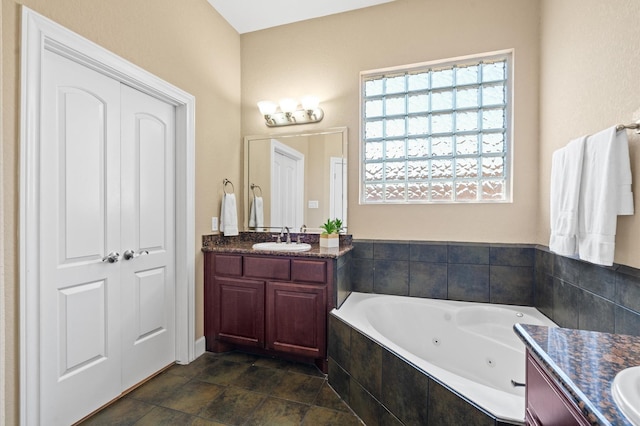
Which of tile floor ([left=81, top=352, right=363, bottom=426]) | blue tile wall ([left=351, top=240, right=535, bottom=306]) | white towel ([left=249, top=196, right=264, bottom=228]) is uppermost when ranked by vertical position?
white towel ([left=249, top=196, right=264, bottom=228])

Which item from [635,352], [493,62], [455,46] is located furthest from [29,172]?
[493,62]

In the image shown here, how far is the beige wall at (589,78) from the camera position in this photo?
1.25 metres

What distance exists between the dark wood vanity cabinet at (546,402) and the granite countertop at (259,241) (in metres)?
1.33

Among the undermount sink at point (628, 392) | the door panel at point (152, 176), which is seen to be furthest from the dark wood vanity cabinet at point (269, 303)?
the undermount sink at point (628, 392)

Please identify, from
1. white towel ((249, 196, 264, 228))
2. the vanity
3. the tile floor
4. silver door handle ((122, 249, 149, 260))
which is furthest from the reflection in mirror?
the tile floor

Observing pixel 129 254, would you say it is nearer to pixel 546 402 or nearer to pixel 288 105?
pixel 288 105

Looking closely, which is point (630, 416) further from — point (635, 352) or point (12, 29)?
point (12, 29)

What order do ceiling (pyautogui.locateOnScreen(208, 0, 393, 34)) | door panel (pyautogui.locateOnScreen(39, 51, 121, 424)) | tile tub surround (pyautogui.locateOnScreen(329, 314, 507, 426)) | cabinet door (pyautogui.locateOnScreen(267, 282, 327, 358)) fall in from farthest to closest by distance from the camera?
ceiling (pyautogui.locateOnScreen(208, 0, 393, 34))
cabinet door (pyautogui.locateOnScreen(267, 282, 327, 358))
door panel (pyautogui.locateOnScreen(39, 51, 121, 424))
tile tub surround (pyautogui.locateOnScreen(329, 314, 507, 426))

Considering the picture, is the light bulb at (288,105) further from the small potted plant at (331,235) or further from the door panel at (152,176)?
the small potted plant at (331,235)

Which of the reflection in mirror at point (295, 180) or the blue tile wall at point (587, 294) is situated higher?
the reflection in mirror at point (295, 180)

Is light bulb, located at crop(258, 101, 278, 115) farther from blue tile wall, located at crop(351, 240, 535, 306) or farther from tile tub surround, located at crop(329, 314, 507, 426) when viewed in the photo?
tile tub surround, located at crop(329, 314, 507, 426)

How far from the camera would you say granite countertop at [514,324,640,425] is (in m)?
0.54

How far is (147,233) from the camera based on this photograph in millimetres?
2012

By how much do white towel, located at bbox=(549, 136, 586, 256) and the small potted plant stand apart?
1.39 metres
